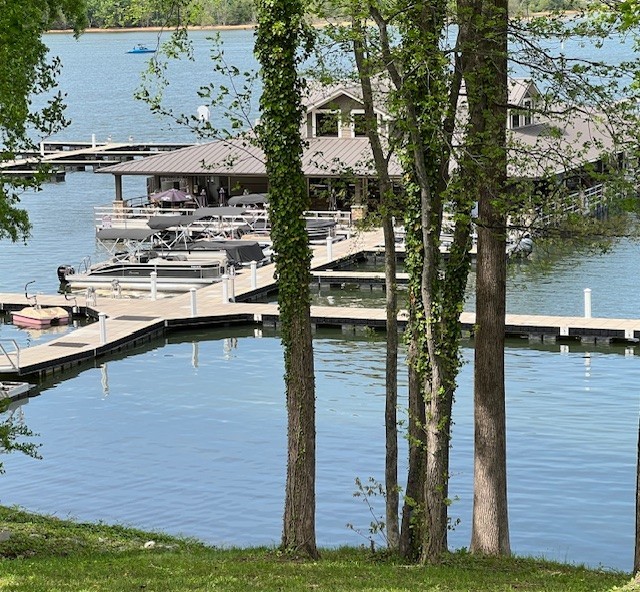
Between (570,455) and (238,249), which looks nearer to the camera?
(570,455)

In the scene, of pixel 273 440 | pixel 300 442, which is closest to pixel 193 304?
pixel 273 440

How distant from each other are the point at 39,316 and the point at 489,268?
2515cm

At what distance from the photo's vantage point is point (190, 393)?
30.5 m

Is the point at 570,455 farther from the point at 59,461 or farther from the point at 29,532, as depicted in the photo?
the point at 29,532

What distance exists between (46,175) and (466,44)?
4.87 meters

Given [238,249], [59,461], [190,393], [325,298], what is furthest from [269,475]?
[238,249]

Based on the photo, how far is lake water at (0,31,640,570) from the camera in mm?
20766

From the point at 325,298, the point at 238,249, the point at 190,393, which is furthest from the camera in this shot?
the point at 238,249

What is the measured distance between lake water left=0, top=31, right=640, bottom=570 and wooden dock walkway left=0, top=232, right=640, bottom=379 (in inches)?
18.5

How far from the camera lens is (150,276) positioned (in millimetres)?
43719

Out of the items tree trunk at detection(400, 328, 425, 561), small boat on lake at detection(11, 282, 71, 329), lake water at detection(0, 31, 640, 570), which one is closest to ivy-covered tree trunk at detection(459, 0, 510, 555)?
tree trunk at detection(400, 328, 425, 561)

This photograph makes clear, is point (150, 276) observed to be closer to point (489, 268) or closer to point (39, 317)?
point (39, 317)

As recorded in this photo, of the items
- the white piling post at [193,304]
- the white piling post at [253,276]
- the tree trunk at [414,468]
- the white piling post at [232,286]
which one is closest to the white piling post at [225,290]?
the white piling post at [232,286]

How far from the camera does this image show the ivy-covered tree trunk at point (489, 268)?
1466cm
